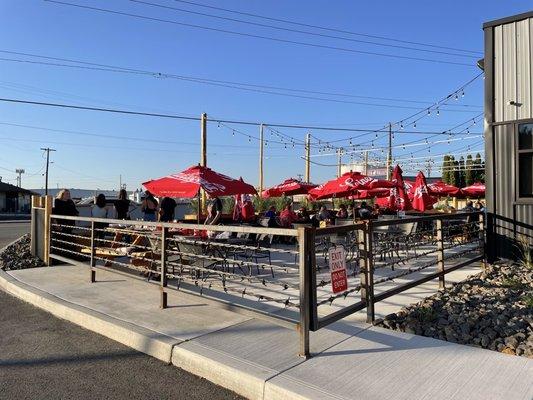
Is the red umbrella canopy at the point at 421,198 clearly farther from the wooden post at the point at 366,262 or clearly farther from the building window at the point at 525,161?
the wooden post at the point at 366,262

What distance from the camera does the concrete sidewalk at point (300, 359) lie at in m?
3.73

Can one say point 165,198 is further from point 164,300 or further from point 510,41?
point 510,41

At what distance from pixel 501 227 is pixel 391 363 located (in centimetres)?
598

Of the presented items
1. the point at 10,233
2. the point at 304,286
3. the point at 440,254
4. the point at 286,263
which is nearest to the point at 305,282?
the point at 304,286

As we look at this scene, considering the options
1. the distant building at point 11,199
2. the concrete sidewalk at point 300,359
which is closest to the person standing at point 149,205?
the concrete sidewalk at point 300,359

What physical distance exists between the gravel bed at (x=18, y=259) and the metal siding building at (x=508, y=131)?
30.2 feet

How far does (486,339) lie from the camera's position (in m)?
4.77

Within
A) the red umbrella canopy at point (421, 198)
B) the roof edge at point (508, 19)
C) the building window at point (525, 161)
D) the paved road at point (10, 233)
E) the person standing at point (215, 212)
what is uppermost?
the roof edge at point (508, 19)

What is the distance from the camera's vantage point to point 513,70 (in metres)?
9.00

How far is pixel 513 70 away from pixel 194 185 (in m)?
6.52

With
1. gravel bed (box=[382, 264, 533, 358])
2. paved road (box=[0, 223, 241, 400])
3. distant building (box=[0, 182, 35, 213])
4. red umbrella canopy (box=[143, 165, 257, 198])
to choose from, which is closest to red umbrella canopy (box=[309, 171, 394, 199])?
red umbrella canopy (box=[143, 165, 257, 198])

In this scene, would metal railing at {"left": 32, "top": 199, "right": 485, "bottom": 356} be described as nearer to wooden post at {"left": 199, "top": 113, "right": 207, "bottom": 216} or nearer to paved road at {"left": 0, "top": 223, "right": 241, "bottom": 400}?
paved road at {"left": 0, "top": 223, "right": 241, "bottom": 400}

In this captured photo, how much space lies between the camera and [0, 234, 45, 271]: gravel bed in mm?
9766

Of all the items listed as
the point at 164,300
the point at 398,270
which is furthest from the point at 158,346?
the point at 398,270
